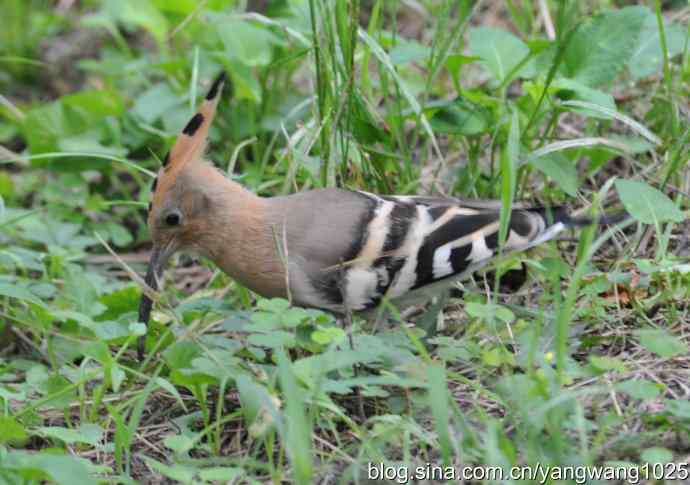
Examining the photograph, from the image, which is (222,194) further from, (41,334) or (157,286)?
(41,334)

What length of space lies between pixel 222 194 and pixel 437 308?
2.12ft

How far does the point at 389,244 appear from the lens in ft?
8.89

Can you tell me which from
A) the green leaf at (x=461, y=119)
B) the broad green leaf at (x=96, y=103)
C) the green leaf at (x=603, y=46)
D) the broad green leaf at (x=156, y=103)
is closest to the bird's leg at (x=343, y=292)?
the green leaf at (x=461, y=119)

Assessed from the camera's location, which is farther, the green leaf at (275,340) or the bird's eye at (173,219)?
the bird's eye at (173,219)

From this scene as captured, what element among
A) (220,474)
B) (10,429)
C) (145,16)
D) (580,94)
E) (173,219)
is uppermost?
(580,94)

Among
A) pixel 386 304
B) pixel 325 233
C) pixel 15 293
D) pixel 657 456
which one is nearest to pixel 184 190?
pixel 325 233

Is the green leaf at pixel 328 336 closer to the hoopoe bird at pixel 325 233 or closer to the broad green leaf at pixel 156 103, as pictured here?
the hoopoe bird at pixel 325 233

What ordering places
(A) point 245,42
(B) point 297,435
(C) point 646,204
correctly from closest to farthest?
(B) point 297,435
(C) point 646,204
(A) point 245,42

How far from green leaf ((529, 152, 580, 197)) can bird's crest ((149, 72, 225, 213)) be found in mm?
858

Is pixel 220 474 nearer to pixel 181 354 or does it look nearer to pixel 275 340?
pixel 275 340

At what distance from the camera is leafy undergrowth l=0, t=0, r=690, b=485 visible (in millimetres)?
2068

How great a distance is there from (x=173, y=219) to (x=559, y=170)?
104 cm

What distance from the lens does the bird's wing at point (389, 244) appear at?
8.75 feet

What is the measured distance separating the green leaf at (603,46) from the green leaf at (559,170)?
9.5 inches
